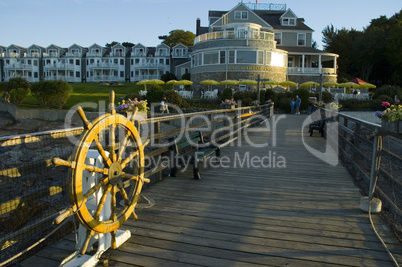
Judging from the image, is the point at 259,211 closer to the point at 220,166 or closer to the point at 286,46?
the point at 220,166

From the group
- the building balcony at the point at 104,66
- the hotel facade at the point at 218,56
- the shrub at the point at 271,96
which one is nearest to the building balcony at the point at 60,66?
the hotel facade at the point at 218,56

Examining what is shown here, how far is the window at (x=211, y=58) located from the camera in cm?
4343

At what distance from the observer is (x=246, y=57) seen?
42469 millimetres

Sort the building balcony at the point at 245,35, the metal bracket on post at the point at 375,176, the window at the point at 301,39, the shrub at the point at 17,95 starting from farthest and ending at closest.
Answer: the window at the point at 301,39
the building balcony at the point at 245,35
the shrub at the point at 17,95
the metal bracket on post at the point at 375,176

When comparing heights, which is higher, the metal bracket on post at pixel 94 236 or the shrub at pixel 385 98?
the shrub at pixel 385 98

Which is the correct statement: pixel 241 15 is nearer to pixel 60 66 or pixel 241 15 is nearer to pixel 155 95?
pixel 155 95

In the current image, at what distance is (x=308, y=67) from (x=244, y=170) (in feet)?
142

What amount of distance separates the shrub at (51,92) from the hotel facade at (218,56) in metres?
16.7

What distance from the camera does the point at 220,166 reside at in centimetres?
846

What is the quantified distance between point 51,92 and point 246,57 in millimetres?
21959

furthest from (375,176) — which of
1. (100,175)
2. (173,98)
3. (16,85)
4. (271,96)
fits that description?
(16,85)

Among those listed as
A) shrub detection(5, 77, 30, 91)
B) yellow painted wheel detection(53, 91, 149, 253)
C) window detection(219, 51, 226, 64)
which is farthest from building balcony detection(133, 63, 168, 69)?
yellow painted wheel detection(53, 91, 149, 253)

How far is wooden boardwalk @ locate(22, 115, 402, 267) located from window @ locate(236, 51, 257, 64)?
36.1 meters

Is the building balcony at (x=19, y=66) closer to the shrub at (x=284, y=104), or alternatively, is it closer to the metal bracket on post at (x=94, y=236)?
the shrub at (x=284, y=104)
